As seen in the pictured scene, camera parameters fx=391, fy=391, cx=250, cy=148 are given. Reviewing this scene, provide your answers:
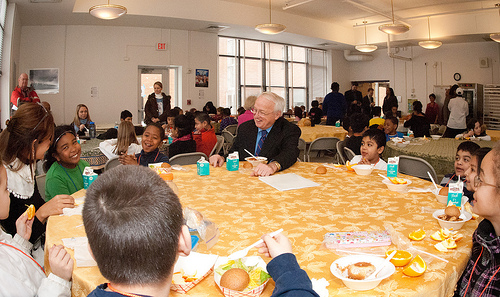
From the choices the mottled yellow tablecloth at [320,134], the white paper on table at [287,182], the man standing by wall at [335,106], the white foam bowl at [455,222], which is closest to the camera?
the white foam bowl at [455,222]

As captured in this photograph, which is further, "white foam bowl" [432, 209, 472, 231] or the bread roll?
"white foam bowl" [432, 209, 472, 231]

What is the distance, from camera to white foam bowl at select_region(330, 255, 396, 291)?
121 centimetres

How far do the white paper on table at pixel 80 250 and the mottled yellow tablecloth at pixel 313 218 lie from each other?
3cm

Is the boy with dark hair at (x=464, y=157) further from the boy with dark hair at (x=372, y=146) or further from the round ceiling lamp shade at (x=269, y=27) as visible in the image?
the round ceiling lamp shade at (x=269, y=27)

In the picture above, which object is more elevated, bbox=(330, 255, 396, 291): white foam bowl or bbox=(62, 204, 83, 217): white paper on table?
bbox=(62, 204, 83, 217): white paper on table

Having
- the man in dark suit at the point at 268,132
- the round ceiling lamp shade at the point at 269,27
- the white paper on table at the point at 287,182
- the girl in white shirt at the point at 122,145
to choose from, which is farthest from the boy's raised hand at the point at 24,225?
the round ceiling lamp shade at the point at 269,27

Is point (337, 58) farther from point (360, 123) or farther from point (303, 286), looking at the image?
point (303, 286)

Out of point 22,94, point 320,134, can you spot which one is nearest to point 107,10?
point 22,94

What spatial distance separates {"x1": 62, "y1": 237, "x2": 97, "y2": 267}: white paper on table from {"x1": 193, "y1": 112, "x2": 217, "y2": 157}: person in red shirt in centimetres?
359

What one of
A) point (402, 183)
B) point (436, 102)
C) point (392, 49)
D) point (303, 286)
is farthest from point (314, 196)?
point (392, 49)

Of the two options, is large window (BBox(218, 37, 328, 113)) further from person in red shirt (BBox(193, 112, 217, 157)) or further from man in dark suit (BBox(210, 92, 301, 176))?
man in dark suit (BBox(210, 92, 301, 176))

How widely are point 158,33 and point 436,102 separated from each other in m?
10.1

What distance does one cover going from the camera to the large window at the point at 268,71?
13.2 m

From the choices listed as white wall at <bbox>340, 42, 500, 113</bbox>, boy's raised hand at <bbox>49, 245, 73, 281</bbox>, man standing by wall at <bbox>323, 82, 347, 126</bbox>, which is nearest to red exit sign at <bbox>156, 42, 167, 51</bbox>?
man standing by wall at <bbox>323, 82, 347, 126</bbox>
